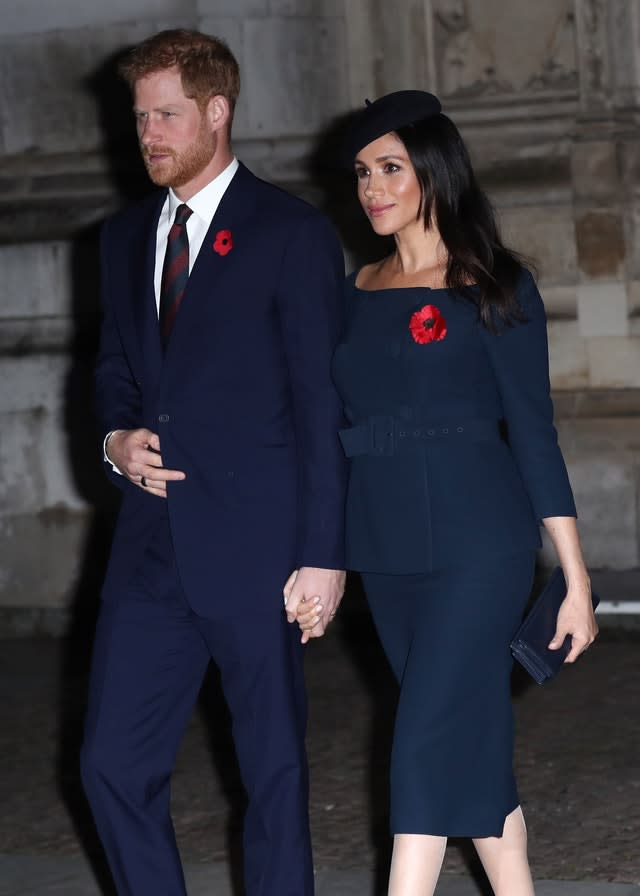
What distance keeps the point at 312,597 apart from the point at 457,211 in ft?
2.81

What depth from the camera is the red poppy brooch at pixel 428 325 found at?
338 cm

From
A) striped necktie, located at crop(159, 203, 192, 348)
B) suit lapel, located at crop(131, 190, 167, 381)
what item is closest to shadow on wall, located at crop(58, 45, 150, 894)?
suit lapel, located at crop(131, 190, 167, 381)

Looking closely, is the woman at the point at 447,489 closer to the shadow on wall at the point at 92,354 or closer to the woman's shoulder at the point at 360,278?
the woman's shoulder at the point at 360,278

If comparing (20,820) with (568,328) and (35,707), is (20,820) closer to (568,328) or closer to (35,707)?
(35,707)

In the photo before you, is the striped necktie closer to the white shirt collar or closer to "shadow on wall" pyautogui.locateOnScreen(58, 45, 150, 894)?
the white shirt collar

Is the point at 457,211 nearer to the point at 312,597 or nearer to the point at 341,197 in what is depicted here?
the point at 312,597

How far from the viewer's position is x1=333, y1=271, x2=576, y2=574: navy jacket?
338 cm

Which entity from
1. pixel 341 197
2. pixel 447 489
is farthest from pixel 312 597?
pixel 341 197

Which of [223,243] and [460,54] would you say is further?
[460,54]

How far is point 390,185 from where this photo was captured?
347cm

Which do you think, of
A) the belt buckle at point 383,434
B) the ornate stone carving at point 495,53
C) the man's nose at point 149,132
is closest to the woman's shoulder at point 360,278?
the belt buckle at point 383,434

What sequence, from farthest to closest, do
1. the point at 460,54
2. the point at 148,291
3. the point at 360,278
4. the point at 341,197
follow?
1. the point at 460,54
2. the point at 341,197
3. the point at 360,278
4. the point at 148,291

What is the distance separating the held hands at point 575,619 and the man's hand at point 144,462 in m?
0.82

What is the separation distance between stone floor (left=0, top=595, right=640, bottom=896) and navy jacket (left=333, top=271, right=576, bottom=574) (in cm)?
126
